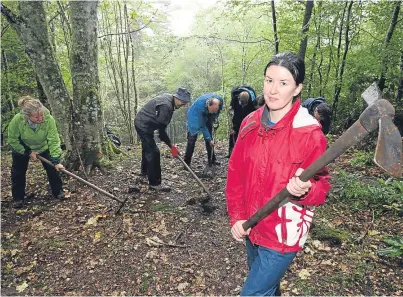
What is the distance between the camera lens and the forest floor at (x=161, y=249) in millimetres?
3752

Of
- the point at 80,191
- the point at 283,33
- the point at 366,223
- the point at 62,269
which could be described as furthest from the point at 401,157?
the point at 283,33

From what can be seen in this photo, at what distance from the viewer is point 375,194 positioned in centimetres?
541

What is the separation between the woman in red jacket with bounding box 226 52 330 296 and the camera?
1951mm

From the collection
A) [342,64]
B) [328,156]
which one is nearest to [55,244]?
[328,156]

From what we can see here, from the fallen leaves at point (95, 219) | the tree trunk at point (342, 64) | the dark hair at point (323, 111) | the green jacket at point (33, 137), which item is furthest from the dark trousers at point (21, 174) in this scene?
the tree trunk at point (342, 64)

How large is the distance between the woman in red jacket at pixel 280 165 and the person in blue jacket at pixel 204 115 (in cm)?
460

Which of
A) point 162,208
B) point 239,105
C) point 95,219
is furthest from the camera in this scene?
point 239,105

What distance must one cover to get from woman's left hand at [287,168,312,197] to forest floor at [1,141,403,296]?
2.32 metres

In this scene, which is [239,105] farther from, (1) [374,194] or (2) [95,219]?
(2) [95,219]

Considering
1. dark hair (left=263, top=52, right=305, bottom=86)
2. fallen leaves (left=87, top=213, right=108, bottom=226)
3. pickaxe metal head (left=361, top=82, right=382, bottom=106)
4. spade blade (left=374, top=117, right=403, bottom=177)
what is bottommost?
fallen leaves (left=87, top=213, right=108, bottom=226)

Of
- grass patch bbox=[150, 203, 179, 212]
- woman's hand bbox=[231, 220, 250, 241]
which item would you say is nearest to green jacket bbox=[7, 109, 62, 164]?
grass patch bbox=[150, 203, 179, 212]

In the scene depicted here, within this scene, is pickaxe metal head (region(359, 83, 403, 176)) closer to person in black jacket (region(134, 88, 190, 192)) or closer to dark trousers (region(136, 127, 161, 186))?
person in black jacket (region(134, 88, 190, 192))

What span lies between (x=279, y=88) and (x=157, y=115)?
4103mm

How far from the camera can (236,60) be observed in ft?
55.7
